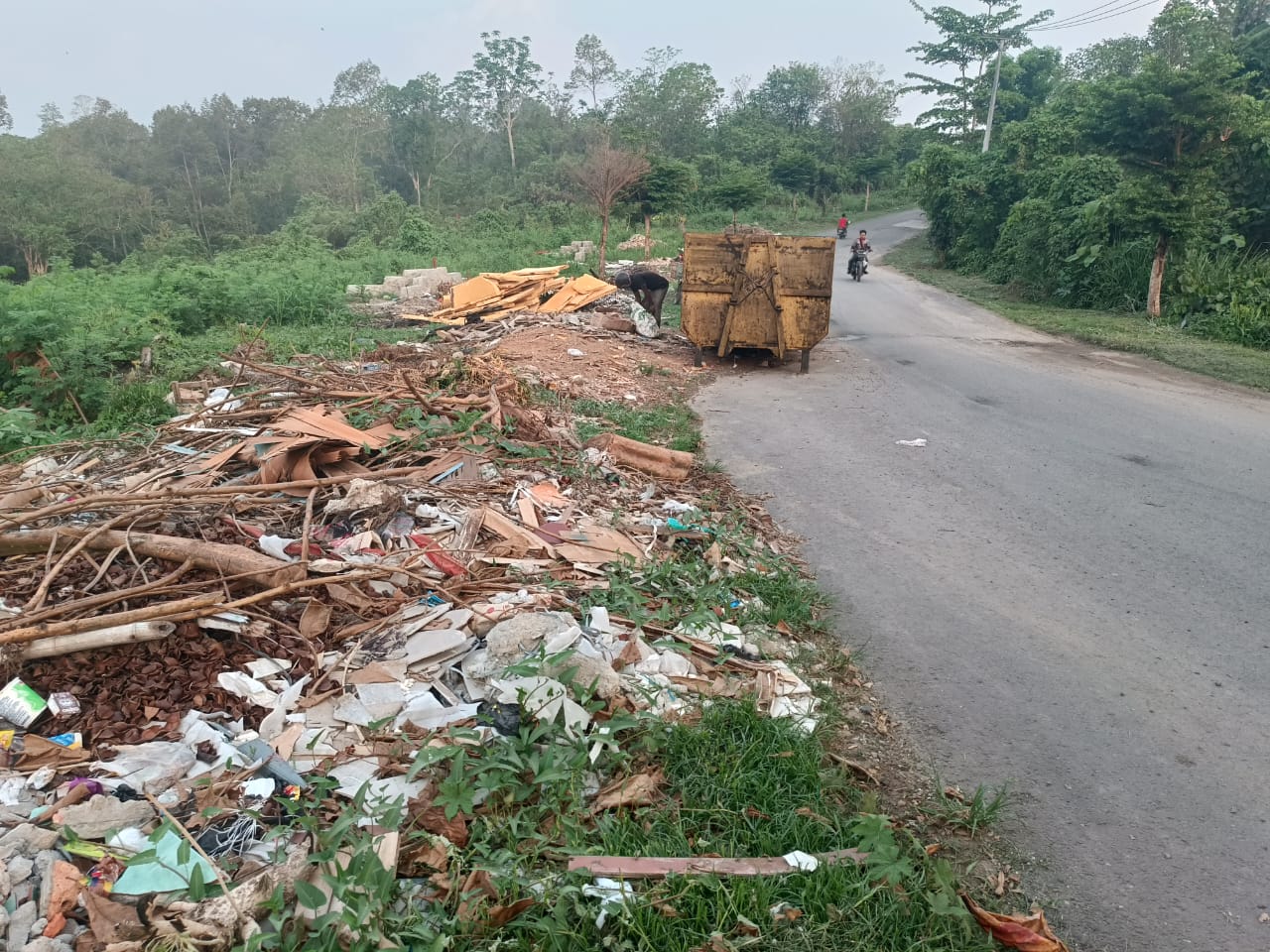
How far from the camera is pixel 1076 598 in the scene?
4984 mm

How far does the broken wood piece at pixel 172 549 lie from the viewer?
4012 millimetres

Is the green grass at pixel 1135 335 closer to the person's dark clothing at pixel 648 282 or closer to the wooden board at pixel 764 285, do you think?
the wooden board at pixel 764 285

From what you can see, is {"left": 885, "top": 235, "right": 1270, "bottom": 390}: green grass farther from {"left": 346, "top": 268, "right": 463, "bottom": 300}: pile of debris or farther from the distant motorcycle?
{"left": 346, "top": 268, "right": 463, "bottom": 300}: pile of debris

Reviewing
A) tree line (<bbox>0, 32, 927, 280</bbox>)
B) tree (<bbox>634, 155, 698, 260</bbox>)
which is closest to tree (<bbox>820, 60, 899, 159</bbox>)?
tree line (<bbox>0, 32, 927, 280</bbox>)

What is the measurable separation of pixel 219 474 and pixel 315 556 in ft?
4.92

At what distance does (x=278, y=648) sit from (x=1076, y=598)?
14.6 feet

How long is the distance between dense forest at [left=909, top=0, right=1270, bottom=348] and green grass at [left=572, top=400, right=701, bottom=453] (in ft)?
31.7

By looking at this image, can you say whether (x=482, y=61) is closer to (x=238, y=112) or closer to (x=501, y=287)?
(x=238, y=112)

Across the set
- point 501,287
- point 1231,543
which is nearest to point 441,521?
point 1231,543

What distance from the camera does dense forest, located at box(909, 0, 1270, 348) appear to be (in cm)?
1354

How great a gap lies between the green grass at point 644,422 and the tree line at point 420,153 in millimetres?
28433

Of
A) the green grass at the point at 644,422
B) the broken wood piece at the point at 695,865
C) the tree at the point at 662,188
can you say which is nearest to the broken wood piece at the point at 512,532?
the broken wood piece at the point at 695,865

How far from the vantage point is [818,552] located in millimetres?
5719

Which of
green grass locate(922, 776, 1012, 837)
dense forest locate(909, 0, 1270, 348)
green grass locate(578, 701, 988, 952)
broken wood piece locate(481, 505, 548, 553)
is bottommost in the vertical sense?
green grass locate(922, 776, 1012, 837)
